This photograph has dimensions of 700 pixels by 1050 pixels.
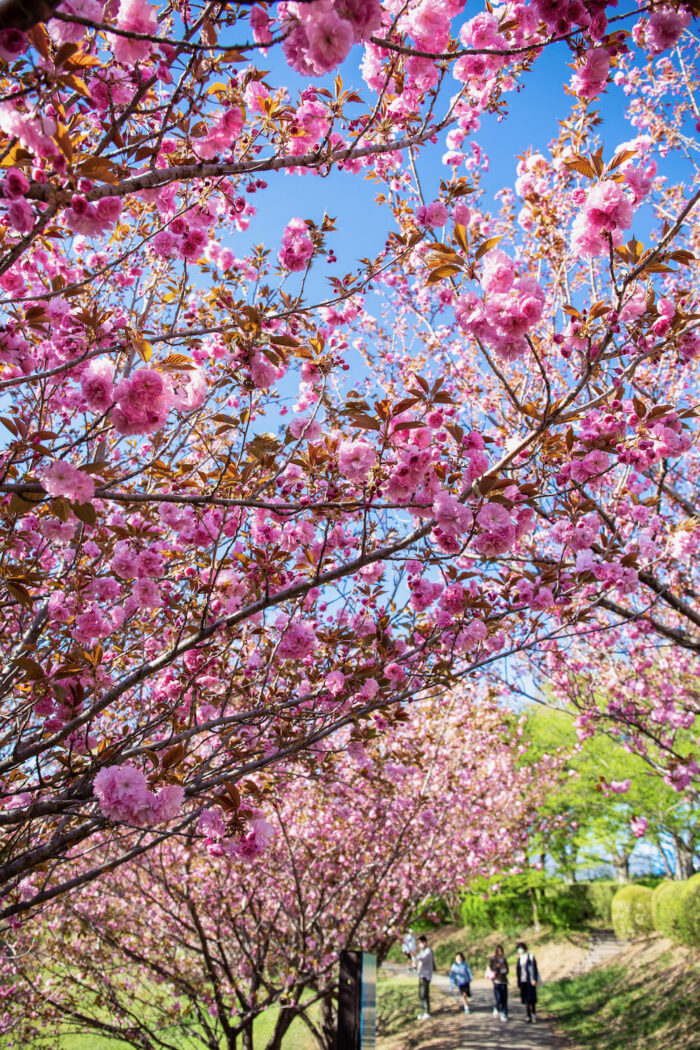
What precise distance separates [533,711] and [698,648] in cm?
2170

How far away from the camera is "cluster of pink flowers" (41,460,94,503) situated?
172 centimetres

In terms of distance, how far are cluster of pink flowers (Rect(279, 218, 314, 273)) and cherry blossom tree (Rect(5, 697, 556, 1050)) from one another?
2190 millimetres

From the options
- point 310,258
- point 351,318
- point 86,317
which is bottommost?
point 86,317

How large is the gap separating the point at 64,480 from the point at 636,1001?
12.6 metres

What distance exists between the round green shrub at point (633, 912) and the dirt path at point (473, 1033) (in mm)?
4291

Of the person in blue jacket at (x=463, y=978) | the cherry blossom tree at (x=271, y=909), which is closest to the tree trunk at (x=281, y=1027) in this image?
the cherry blossom tree at (x=271, y=909)

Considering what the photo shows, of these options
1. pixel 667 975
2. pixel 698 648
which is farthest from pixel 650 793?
pixel 698 648

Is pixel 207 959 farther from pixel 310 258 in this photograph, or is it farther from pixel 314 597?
pixel 310 258

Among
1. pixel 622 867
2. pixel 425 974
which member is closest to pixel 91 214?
pixel 425 974

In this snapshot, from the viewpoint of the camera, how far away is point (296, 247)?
2791mm

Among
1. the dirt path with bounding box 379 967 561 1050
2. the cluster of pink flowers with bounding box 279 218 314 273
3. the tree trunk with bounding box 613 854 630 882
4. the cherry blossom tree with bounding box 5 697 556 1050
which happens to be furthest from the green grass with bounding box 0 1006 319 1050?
the tree trunk with bounding box 613 854 630 882

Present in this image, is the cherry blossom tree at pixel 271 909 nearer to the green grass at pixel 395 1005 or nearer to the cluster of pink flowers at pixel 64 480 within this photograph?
the cluster of pink flowers at pixel 64 480

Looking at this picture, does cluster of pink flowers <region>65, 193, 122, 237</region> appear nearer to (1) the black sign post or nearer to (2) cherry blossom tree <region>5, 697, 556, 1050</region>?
(2) cherry blossom tree <region>5, 697, 556, 1050</region>

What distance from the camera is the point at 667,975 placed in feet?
35.4
